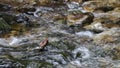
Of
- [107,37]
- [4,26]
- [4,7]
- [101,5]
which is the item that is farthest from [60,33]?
[4,7]

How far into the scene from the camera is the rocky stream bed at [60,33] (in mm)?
6078

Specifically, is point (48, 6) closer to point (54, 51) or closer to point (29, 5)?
point (29, 5)

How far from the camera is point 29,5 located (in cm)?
1030

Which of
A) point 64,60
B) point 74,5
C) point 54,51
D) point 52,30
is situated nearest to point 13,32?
point 52,30

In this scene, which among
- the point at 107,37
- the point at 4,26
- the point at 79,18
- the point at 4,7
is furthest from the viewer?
the point at 4,7

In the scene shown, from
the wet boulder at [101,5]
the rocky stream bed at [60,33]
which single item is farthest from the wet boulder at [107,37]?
the wet boulder at [101,5]

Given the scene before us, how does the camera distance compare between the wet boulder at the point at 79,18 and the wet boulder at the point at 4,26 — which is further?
the wet boulder at the point at 79,18

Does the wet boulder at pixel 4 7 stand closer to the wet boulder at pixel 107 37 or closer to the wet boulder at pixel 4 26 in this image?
the wet boulder at pixel 4 26

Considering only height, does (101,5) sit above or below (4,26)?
above

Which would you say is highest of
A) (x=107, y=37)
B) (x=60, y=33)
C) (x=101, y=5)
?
(x=101, y=5)

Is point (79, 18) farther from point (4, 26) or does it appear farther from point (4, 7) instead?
point (4, 7)

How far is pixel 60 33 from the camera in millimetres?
7938

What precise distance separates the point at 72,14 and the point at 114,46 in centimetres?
270

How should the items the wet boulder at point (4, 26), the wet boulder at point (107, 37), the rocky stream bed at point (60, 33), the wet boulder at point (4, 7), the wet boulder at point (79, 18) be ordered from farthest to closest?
the wet boulder at point (4, 7) < the wet boulder at point (79, 18) < the wet boulder at point (4, 26) < the wet boulder at point (107, 37) < the rocky stream bed at point (60, 33)
